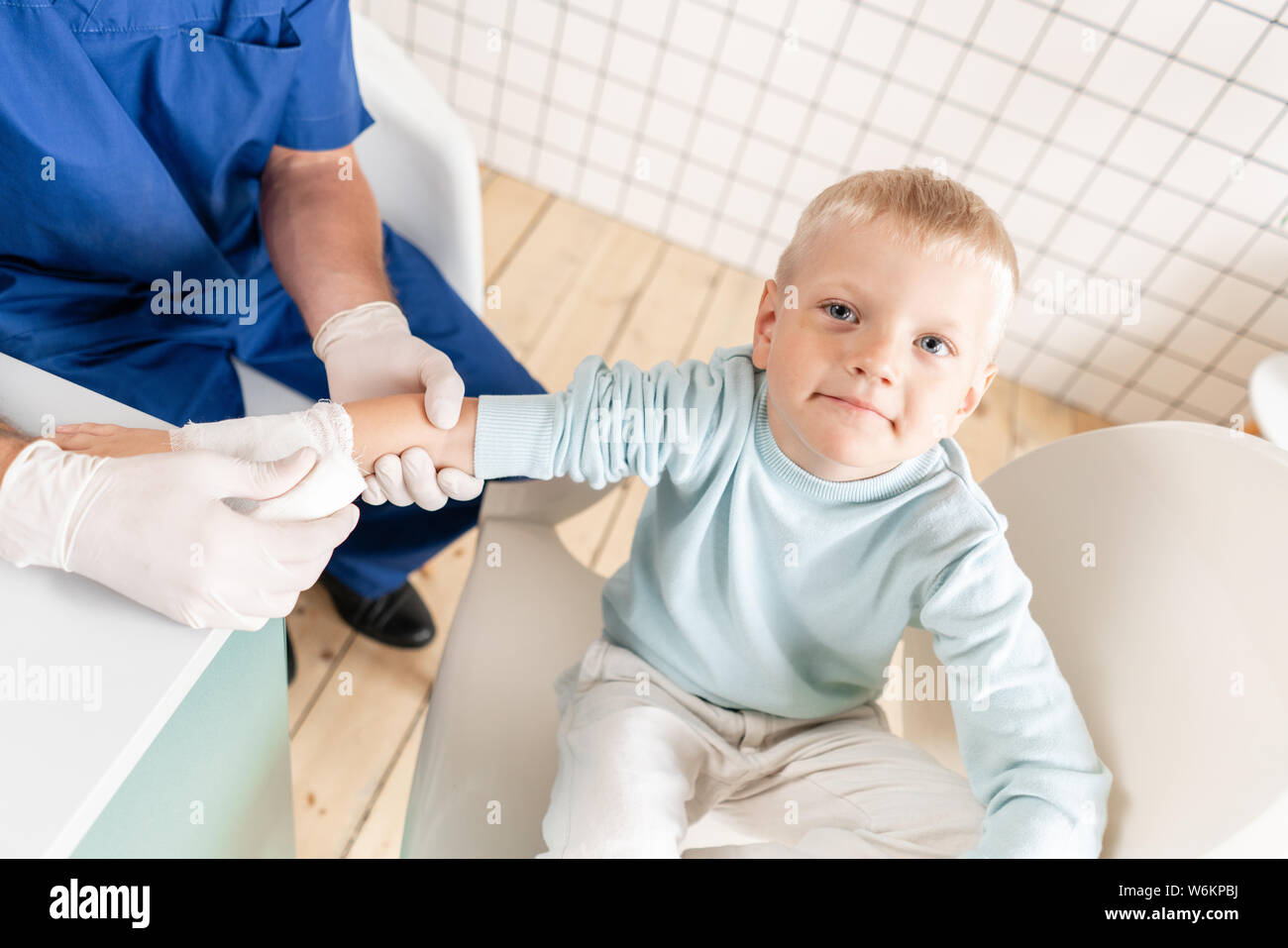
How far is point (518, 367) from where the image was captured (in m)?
1.32

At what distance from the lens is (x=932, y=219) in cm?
82

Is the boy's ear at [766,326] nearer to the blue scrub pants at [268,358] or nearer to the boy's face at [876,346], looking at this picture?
the boy's face at [876,346]

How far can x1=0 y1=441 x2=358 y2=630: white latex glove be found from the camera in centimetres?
67

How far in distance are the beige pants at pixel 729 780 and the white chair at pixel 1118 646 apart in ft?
0.19

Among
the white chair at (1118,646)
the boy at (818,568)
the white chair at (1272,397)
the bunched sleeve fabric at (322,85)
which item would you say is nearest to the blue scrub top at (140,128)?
the bunched sleeve fabric at (322,85)

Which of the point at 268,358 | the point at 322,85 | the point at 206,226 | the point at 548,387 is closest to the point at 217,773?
the point at 268,358

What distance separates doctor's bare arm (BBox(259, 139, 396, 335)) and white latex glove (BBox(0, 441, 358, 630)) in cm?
41

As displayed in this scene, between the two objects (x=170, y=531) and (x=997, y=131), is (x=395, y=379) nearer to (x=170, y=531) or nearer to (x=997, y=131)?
(x=170, y=531)

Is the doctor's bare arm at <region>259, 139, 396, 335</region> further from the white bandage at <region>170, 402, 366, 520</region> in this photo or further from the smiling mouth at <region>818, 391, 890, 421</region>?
the smiling mouth at <region>818, 391, 890, 421</region>

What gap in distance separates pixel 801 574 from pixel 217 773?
590mm

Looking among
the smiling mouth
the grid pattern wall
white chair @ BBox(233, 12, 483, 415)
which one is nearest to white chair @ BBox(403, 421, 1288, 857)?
the smiling mouth
